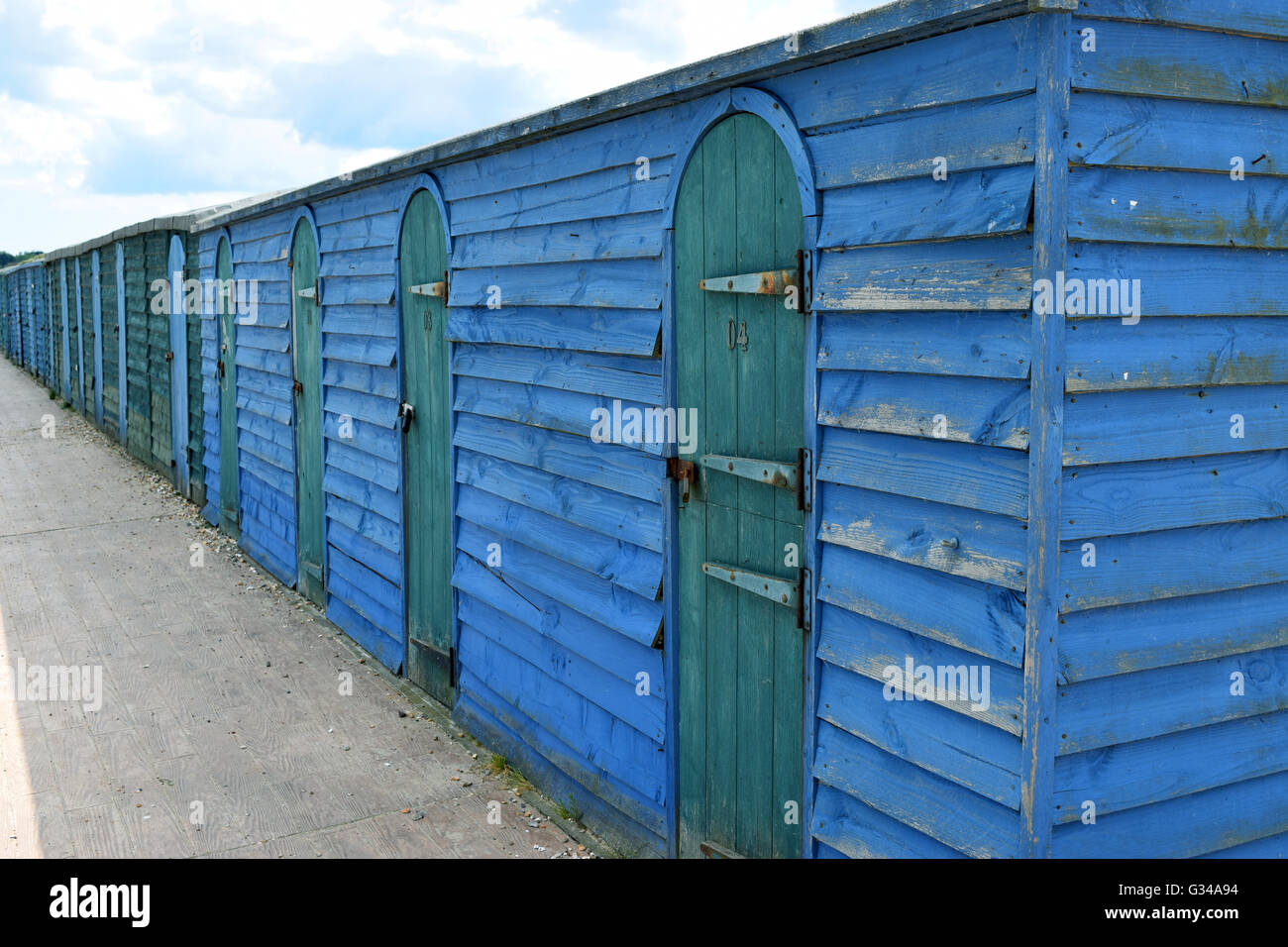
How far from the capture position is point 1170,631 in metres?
3.21

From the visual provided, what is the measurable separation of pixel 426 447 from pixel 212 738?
80.3 inches

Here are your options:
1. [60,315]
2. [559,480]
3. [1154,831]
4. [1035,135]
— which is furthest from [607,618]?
[60,315]

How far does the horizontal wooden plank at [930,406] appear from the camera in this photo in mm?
2990

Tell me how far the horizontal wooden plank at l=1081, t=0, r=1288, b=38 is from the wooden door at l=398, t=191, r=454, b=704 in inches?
166

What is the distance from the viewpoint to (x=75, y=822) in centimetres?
521

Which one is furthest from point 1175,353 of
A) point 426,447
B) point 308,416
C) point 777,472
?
point 308,416

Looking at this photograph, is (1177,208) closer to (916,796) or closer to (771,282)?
(771,282)

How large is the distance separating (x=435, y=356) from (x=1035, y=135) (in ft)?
14.5

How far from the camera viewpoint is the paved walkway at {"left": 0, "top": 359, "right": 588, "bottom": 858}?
16.8 feet

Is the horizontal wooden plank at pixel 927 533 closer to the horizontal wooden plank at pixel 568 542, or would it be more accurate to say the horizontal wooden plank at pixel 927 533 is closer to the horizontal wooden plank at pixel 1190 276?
the horizontal wooden plank at pixel 1190 276

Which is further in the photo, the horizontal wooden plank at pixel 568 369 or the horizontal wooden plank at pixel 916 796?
the horizontal wooden plank at pixel 568 369

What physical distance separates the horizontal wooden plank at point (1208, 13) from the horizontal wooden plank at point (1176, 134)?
210 mm

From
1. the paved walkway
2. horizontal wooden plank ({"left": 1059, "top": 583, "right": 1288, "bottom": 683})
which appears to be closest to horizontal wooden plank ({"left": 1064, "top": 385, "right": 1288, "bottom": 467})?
horizontal wooden plank ({"left": 1059, "top": 583, "right": 1288, "bottom": 683})

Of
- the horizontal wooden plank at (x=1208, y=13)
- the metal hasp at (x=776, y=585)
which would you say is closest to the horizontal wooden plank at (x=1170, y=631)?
the metal hasp at (x=776, y=585)
